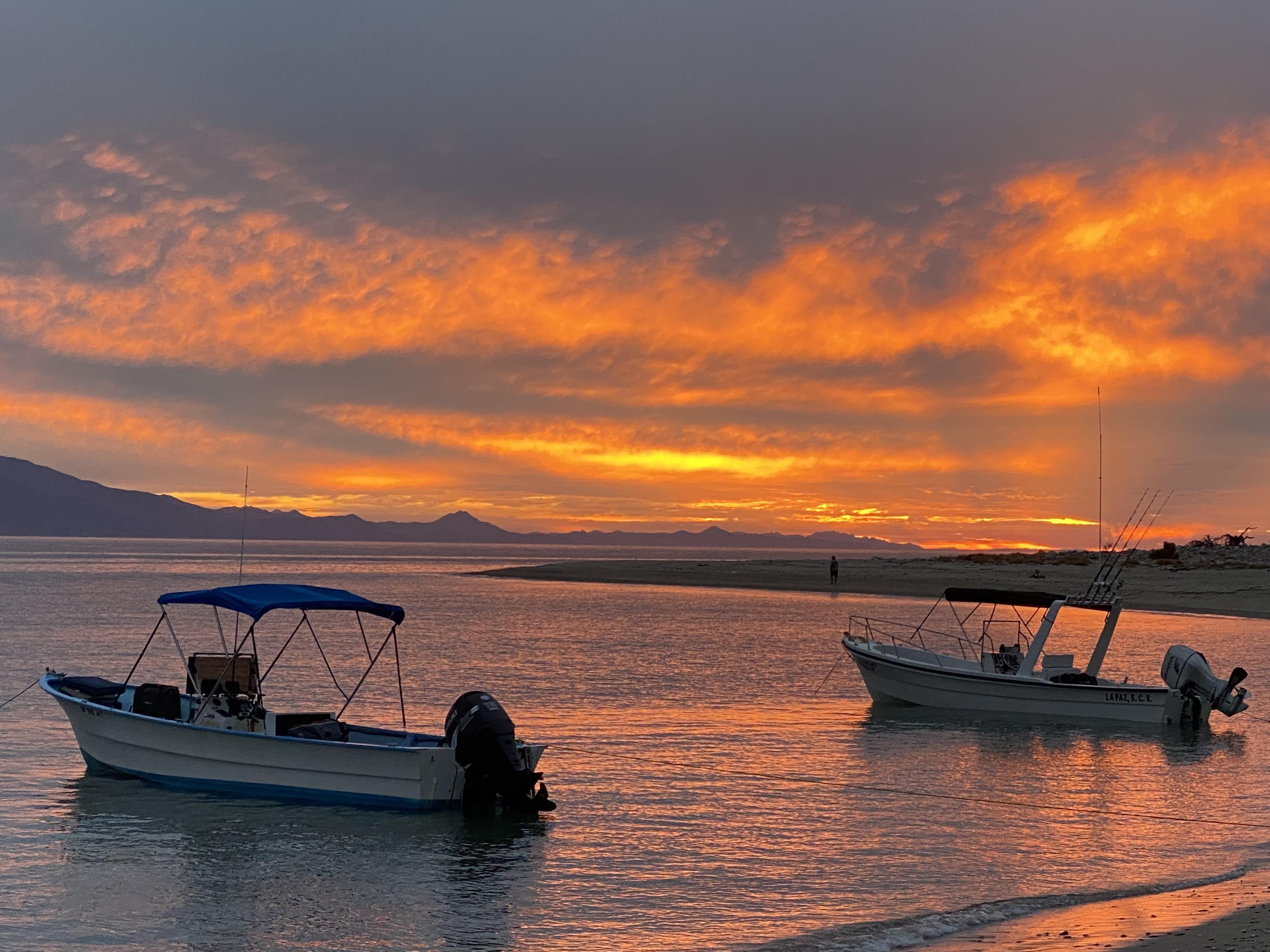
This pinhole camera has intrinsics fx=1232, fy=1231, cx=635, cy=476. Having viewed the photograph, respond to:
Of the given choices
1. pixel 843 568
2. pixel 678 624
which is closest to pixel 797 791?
pixel 678 624

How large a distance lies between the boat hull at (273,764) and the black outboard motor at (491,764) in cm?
23

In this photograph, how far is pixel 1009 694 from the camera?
27391 millimetres

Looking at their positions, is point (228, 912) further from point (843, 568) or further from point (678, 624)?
Answer: point (843, 568)

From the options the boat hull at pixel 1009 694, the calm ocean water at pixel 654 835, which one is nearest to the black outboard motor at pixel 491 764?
the calm ocean water at pixel 654 835

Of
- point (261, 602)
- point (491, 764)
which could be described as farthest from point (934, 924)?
point (261, 602)

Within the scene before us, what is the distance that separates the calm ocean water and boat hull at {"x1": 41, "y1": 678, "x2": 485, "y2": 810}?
323 mm

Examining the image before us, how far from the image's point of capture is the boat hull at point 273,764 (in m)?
17.3

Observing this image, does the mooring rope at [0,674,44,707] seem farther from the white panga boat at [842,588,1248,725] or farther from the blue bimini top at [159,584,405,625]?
the white panga boat at [842,588,1248,725]

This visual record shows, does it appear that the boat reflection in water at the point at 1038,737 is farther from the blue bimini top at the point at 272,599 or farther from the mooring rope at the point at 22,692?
the mooring rope at the point at 22,692

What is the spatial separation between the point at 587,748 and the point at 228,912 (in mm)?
10028

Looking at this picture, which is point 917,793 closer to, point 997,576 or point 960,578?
point 997,576

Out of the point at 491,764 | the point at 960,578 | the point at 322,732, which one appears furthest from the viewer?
the point at 960,578

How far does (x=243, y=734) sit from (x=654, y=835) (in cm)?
639

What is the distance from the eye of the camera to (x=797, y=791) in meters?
18.8
